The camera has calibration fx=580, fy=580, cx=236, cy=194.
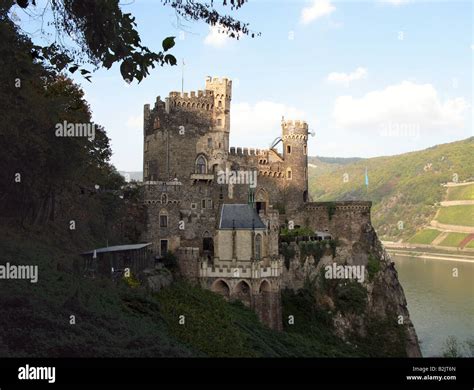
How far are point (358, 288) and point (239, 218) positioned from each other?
14802 millimetres

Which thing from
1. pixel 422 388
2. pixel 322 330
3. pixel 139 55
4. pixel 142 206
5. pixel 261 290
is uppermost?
→ pixel 139 55

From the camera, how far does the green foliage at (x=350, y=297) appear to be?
1606 inches

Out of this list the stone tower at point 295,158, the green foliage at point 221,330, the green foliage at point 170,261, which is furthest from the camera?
the stone tower at point 295,158

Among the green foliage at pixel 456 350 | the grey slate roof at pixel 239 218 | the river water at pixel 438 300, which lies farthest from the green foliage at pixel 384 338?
the grey slate roof at pixel 239 218

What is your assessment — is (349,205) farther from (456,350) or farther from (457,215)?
(457,215)

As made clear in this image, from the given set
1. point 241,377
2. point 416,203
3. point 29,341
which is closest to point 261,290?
point 29,341

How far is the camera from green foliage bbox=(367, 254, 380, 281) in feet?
144

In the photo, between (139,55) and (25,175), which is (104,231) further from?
(139,55)

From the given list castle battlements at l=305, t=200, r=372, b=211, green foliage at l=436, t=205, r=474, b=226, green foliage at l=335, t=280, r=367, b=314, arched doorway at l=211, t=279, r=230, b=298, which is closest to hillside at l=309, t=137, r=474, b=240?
green foliage at l=436, t=205, r=474, b=226

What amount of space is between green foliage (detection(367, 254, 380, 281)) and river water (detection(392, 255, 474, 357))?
22.9ft

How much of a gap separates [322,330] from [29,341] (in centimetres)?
2773

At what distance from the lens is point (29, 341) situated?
11.7 meters

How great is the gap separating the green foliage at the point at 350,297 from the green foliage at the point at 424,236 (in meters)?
81.8

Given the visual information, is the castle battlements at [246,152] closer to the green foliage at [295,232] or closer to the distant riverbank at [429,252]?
the green foliage at [295,232]
